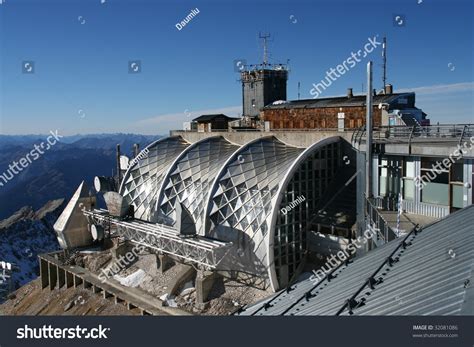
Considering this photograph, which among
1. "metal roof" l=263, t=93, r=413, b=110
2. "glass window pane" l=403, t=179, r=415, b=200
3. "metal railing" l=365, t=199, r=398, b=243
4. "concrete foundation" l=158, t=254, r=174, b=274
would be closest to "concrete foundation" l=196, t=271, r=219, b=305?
"concrete foundation" l=158, t=254, r=174, b=274

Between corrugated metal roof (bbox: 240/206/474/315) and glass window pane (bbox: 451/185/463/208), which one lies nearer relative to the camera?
corrugated metal roof (bbox: 240/206/474/315)

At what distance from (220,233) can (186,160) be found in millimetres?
8852

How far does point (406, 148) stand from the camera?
1783 centimetres

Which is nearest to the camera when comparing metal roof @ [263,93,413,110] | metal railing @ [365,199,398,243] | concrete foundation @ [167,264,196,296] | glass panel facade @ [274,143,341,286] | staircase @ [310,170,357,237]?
metal railing @ [365,199,398,243]

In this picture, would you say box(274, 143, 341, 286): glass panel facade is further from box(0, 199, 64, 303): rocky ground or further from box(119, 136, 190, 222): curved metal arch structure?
box(0, 199, 64, 303): rocky ground

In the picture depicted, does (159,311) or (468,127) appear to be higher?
(468,127)

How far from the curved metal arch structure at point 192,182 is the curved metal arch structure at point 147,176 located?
5.22ft

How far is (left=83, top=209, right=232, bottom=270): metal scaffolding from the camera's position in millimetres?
24375

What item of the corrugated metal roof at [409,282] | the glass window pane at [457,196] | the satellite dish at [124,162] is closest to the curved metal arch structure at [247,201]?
the glass window pane at [457,196]

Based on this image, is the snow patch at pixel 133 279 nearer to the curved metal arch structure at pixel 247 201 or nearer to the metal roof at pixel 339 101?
the curved metal arch structure at pixel 247 201

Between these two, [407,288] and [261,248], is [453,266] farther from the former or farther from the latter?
[261,248]

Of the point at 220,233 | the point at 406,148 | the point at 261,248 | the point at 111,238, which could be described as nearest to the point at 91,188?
the point at 111,238

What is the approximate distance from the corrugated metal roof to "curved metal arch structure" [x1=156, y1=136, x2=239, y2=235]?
17114 mm

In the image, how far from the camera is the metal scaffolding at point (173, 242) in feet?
80.0
